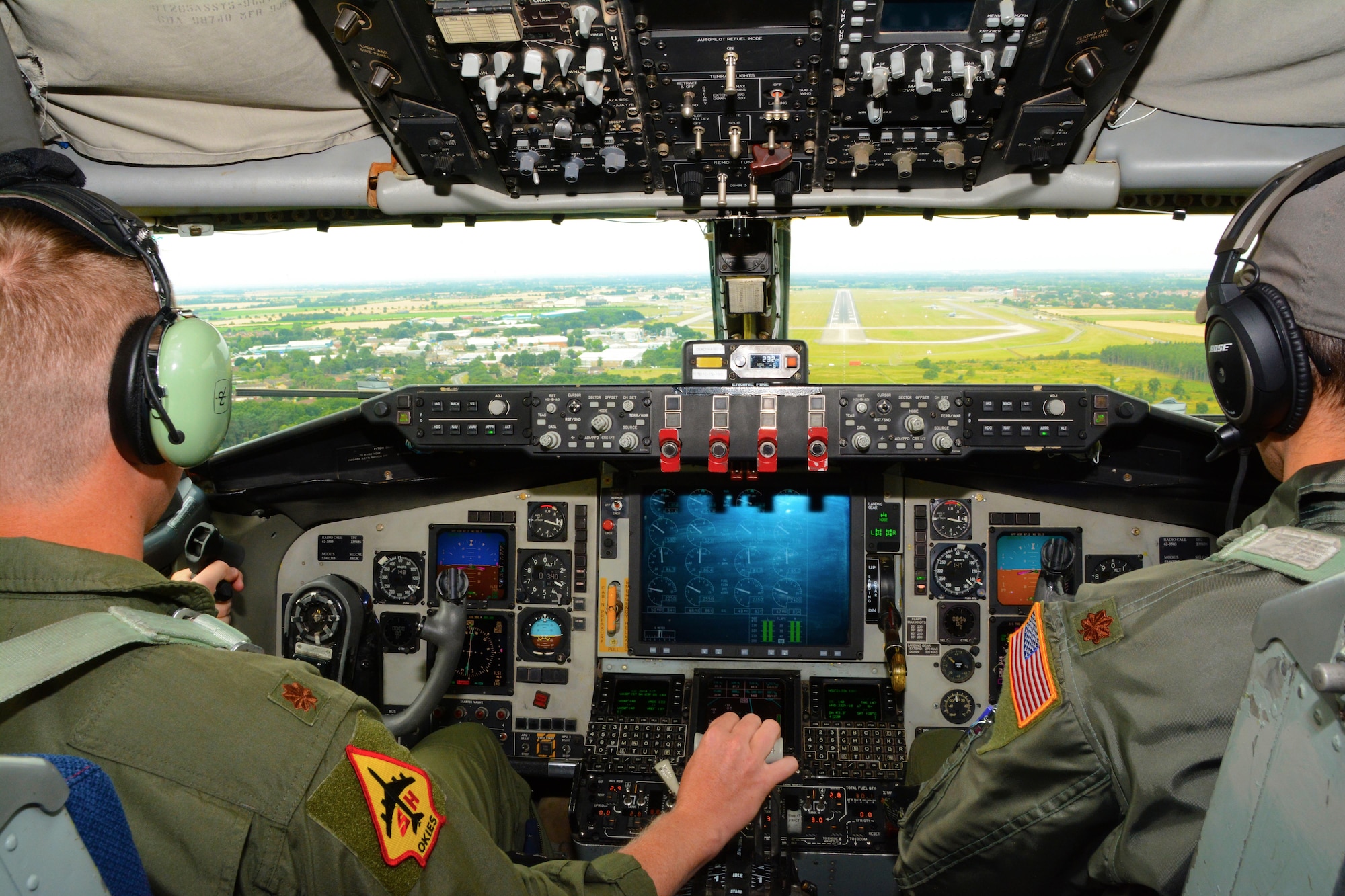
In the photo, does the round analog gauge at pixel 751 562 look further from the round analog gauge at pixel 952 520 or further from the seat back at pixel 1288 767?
the seat back at pixel 1288 767

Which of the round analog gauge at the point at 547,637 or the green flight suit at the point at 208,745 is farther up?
the green flight suit at the point at 208,745

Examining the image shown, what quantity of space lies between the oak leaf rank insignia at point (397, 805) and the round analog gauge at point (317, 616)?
1.86 metres

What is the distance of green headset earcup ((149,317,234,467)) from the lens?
3.34 ft

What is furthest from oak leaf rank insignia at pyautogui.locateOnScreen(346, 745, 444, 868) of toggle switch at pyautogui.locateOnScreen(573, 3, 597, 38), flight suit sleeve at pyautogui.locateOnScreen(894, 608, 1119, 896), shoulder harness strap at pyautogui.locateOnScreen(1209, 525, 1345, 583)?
toggle switch at pyautogui.locateOnScreen(573, 3, 597, 38)

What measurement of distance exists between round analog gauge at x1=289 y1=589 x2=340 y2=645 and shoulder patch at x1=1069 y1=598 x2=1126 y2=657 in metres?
2.27

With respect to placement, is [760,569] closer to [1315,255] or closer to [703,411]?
[703,411]

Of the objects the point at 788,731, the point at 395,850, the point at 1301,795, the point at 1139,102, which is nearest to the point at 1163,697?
the point at 1301,795

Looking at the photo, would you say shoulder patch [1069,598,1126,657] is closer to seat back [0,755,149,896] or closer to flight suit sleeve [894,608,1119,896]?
flight suit sleeve [894,608,1119,896]

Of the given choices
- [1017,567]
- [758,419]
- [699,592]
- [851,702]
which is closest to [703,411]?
[758,419]

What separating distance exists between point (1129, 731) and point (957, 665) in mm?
2150

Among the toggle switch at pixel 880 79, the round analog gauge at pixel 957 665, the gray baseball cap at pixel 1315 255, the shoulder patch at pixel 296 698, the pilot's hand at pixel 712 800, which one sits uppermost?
the toggle switch at pixel 880 79

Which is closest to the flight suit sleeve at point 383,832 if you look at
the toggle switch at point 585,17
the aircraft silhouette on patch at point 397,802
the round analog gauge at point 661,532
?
the aircraft silhouette on patch at point 397,802

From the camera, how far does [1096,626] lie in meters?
1.05

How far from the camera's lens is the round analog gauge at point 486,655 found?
3156 millimetres
